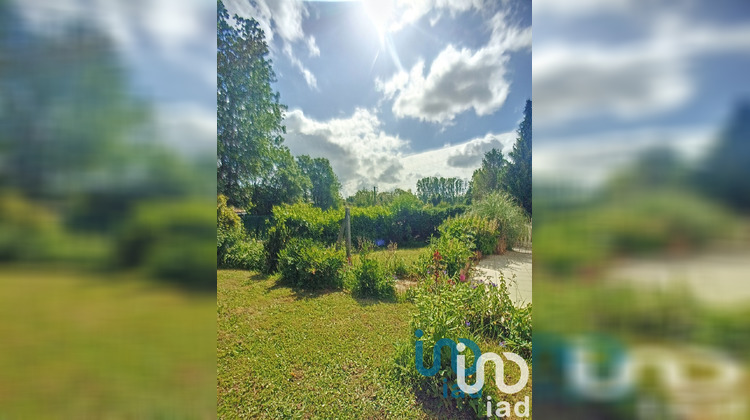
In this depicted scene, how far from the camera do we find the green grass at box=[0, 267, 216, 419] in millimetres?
667

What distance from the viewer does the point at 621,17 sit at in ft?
2.85

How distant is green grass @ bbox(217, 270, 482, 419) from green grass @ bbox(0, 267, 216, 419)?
177 centimetres

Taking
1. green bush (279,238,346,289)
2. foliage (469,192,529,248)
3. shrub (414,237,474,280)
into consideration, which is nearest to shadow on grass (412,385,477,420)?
shrub (414,237,474,280)

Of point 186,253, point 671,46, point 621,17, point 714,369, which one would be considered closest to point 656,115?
point 671,46

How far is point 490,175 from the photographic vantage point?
16.0 m

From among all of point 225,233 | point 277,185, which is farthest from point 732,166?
point 277,185

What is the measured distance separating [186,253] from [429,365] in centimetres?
245

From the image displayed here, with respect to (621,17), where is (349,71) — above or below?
above

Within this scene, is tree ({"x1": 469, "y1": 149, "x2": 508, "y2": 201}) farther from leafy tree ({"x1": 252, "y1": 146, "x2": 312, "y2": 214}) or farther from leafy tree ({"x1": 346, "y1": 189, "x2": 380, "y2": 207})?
leafy tree ({"x1": 252, "y1": 146, "x2": 312, "y2": 214})

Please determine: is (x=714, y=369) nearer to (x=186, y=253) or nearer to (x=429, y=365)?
(x=186, y=253)

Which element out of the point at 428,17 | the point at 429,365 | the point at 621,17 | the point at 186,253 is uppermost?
the point at 428,17

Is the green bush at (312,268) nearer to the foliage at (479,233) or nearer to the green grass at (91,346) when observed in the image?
the foliage at (479,233)

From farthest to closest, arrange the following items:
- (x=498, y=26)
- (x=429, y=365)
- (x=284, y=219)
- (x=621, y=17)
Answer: (x=284, y=219) < (x=429, y=365) < (x=498, y=26) < (x=621, y=17)

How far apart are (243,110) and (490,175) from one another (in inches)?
583
